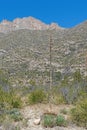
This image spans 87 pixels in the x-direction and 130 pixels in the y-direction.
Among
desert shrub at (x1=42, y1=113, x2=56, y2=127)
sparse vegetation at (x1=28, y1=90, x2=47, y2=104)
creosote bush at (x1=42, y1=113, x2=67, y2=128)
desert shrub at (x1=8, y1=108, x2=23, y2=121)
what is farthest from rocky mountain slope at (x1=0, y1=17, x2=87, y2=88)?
creosote bush at (x1=42, y1=113, x2=67, y2=128)

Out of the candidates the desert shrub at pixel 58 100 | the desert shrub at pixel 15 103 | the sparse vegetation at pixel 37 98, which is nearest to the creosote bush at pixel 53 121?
the desert shrub at pixel 15 103

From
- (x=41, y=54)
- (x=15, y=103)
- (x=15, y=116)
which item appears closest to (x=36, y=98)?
(x=15, y=103)

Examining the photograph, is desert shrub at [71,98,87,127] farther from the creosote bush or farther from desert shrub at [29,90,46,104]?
desert shrub at [29,90,46,104]

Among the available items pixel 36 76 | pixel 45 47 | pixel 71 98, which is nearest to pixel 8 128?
pixel 71 98

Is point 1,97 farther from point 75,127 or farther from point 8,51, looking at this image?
point 8,51

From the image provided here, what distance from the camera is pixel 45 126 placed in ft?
37.8

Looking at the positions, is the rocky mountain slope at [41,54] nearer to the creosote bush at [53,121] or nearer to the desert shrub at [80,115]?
the desert shrub at [80,115]

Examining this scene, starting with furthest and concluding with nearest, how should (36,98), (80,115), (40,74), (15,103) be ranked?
(40,74) < (36,98) < (15,103) < (80,115)

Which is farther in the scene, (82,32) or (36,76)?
(82,32)

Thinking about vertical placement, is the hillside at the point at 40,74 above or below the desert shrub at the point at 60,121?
above

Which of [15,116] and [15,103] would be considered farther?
[15,103]

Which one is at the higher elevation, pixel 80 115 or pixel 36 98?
pixel 36 98

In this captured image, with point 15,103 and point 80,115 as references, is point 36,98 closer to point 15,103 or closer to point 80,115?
point 15,103

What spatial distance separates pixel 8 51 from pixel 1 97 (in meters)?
66.7
